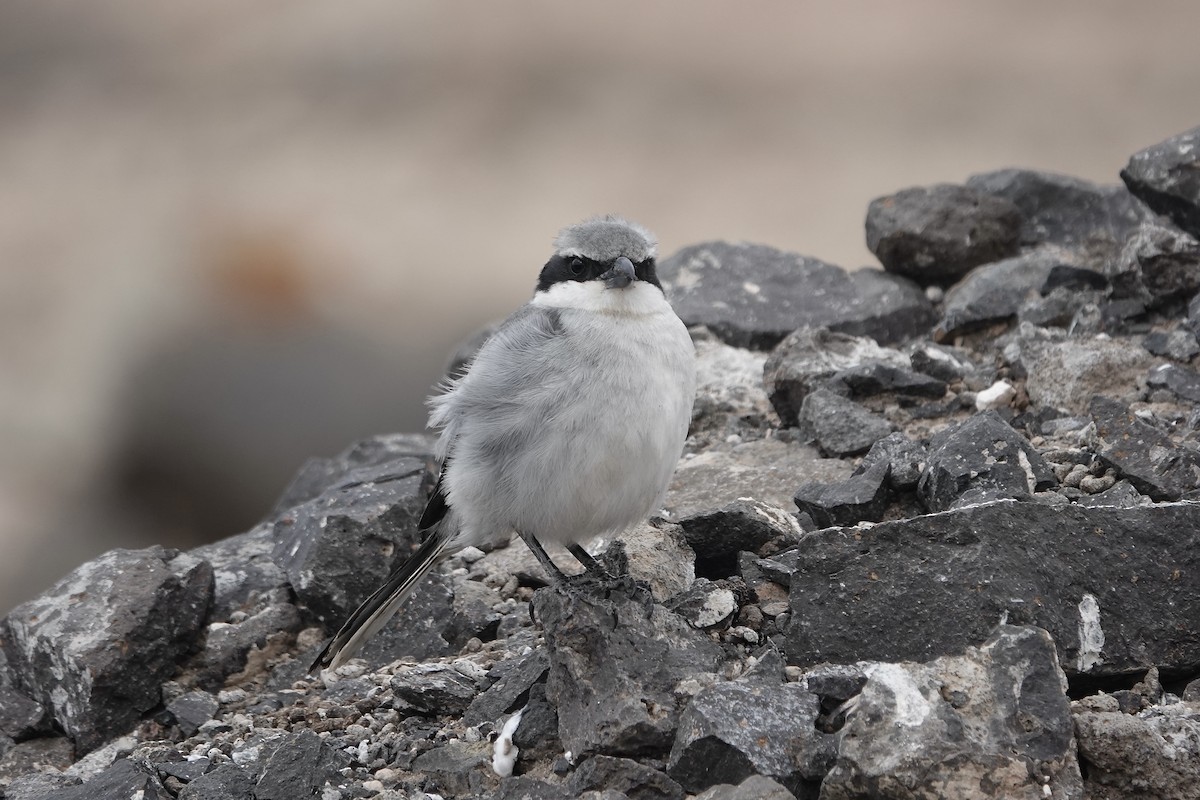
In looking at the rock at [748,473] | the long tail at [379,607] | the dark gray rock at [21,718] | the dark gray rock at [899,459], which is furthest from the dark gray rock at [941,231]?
the dark gray rock at [21,718]

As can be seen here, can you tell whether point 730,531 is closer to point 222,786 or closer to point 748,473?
point 748,473

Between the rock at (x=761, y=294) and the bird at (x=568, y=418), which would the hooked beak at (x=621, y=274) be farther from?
the rock at (x=761, y=294)

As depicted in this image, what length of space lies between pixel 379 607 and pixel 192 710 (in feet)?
2.86

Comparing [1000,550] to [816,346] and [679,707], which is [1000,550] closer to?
[679,707]

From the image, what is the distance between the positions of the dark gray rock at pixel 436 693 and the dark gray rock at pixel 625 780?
3.15 ft

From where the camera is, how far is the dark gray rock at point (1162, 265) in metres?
5.98

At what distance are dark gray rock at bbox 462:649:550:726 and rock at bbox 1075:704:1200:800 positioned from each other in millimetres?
1674

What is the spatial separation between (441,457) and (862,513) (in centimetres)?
168

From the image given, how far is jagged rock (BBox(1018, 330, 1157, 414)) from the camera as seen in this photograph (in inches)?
219

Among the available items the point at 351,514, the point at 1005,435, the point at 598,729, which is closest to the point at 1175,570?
the point at 1005,435

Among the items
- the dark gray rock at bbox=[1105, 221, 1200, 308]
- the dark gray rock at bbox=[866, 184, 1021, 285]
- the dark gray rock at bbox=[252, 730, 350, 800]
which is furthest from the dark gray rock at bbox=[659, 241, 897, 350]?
the dark gray rock at bbox=[252, 730, 350, 800]

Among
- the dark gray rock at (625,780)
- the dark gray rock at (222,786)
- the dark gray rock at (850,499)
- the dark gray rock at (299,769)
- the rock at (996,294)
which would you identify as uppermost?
the rock at (996,294)

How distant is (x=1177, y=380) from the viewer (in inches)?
214

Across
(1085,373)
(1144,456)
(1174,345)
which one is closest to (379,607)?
(1144,456)
